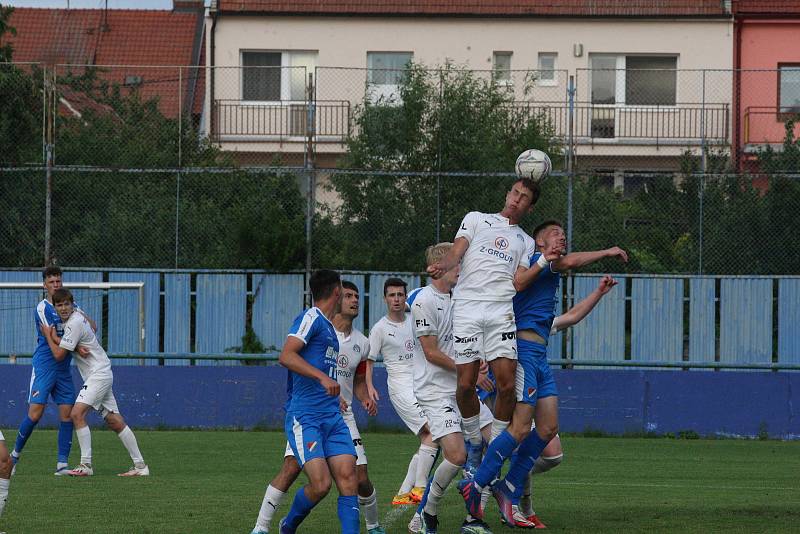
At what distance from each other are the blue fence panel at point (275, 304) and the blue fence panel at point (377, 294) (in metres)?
1.18

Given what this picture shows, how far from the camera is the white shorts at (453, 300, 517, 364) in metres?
8.92

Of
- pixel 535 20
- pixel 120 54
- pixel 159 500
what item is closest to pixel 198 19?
pixel 120 54

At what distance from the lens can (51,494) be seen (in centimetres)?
1151

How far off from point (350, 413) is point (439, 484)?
56.6 inches

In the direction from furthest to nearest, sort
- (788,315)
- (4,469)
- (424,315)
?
(788,315)
(424,315)
(4,469)

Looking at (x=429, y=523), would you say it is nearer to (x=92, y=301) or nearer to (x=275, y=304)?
(x=275, y=304)

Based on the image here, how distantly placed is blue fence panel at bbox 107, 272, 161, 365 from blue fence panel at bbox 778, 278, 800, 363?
1049 centimetres

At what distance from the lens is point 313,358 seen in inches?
328

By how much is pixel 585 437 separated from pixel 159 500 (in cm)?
962

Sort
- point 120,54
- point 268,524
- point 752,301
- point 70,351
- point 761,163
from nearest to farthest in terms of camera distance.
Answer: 1. point 268,524
2. point 70,351
3. point 752,301
4. point 761,163
5. point 120,54

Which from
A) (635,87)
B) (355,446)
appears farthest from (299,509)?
(635,87)

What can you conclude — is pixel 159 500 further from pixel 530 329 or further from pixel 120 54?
pixel 120 54

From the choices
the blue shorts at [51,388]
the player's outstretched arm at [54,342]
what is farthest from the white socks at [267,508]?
the blue shorts at [51,388]

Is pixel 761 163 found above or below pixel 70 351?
above
